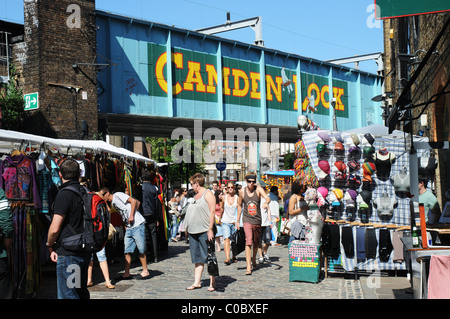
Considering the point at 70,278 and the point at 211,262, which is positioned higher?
the point at 70,278

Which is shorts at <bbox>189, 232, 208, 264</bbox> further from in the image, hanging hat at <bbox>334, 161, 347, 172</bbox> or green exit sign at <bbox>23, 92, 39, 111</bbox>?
green exit sign at <bbox>23, 92, 39, 111</bbox>

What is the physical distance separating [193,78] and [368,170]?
1529cm

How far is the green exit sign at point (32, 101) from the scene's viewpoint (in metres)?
20.6

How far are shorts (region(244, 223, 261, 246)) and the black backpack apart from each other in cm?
561

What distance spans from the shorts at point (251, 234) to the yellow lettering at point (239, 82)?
647 inches

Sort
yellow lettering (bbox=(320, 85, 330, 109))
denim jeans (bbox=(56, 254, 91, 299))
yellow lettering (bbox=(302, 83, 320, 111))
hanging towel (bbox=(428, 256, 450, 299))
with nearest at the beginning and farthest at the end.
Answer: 1. denim jeans (bbox=(56, 254, 91, 299))
2. hanging towel (bbox=(428, 256, 450, 299))
3. yellow lettering (bbox=(302, 83, 320, 111))
4. yellow lettering (bbox=(320, 85, 330, 109))

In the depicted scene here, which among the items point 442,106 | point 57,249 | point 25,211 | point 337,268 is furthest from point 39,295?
point 442,106

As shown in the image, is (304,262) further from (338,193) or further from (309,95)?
(309,95)

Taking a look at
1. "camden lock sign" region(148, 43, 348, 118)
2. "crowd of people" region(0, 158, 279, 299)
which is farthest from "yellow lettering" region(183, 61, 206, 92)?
"crowd of people" region(0, 158, 279, 299)

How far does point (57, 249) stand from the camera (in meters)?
6.00

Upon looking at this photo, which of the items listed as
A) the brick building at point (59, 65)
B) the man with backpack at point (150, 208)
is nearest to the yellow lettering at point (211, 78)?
the brick building at point (59, 65)

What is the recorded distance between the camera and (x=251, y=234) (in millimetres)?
11656

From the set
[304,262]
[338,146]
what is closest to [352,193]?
[338,146]

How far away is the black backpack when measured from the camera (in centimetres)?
594
